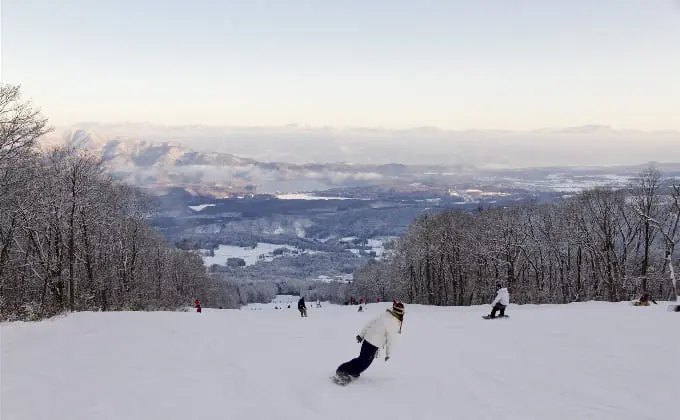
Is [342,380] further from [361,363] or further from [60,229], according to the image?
[60,229]

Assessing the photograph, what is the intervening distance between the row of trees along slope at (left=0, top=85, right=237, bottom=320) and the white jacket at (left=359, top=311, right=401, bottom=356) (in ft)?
45.2

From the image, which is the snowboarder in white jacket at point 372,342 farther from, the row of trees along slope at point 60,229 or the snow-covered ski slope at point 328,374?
the row of trees along slope at point 60,229

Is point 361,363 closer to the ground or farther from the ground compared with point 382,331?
closer to the ground

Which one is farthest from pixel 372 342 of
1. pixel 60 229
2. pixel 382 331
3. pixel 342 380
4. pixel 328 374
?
pixel 60 229

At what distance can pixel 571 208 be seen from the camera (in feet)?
163

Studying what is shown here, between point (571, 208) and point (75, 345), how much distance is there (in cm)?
4813

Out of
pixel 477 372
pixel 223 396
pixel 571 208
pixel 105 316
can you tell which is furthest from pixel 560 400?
pixel 571 208

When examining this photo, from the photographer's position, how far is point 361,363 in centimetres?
949

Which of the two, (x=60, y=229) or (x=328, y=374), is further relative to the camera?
(x=60, y=229)

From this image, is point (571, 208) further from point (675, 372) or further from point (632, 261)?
point (675, 372)

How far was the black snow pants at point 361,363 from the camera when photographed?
9.45 metres

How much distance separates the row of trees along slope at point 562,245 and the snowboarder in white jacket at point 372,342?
35.2 meters

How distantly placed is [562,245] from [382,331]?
4614 cm

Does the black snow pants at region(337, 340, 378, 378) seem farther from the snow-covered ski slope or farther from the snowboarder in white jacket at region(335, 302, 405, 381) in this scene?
the snow-covered ski slope
